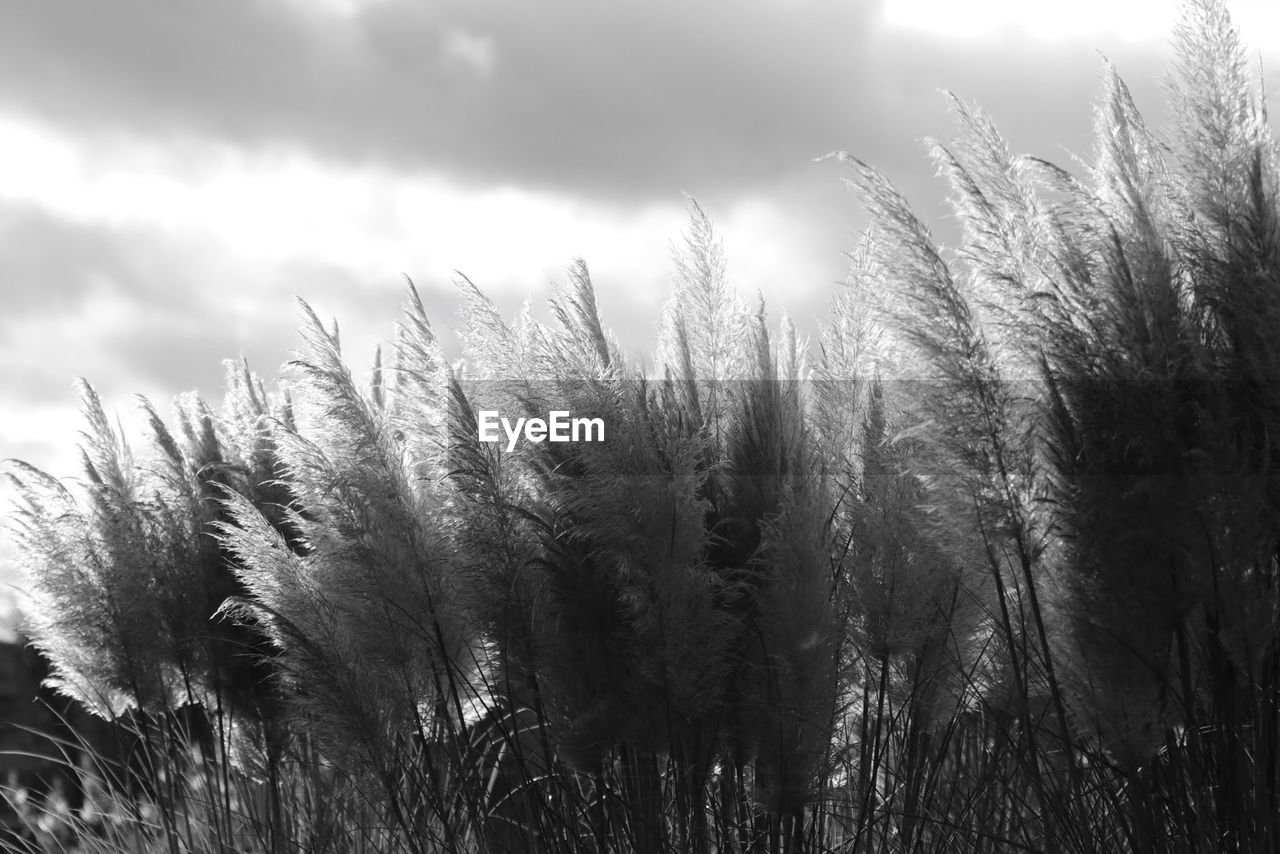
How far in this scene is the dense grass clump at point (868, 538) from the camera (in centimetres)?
248

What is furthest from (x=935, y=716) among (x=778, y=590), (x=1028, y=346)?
(x=1028, y=346)

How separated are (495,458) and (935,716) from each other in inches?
48.4

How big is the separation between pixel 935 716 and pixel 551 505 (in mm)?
1064

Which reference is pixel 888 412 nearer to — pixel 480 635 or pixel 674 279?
pixel 674 279

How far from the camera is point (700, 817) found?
294cm

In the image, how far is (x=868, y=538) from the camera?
2838 mm

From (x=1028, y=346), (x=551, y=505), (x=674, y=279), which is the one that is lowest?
(x=551, y=505)

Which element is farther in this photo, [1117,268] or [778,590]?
[778,590]

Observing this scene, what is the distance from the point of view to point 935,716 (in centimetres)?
298

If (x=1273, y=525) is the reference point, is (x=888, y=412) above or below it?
above

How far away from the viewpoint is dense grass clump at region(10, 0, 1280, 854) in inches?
97.7

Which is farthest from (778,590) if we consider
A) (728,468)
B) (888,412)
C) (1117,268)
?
(1117,268)

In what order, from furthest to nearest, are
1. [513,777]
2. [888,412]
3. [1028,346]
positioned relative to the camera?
1. [513,777]
2. [888,412]
3. [1028,346]

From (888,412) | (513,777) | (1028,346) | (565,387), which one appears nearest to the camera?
(1028,346)
